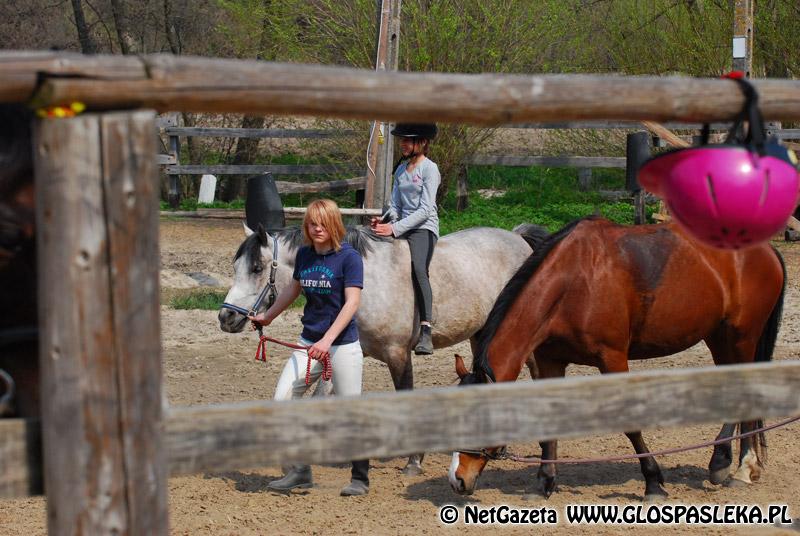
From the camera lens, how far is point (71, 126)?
6.56 feet

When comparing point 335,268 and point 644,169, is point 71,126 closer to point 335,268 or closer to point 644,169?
point 644,169

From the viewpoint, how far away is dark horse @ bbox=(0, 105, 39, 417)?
219 cm

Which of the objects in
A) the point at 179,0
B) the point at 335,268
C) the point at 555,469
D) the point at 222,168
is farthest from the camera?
the point at 179,0

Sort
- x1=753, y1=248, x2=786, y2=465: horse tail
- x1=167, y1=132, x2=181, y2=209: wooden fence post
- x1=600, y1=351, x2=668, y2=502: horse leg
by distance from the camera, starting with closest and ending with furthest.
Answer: x1=600, y1=351, x2=668, y2=502: horse leg
x1=753, y1=248, x2=786, y2=465: horse tail
x1=167, y1=132, x2=181, y2=209: wooden fence post

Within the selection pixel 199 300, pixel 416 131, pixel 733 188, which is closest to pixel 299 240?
pixel 416 131

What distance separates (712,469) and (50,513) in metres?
4.79

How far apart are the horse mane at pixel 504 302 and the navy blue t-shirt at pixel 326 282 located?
762 mm

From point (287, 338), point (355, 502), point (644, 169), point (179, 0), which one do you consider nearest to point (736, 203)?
point (644, 169)

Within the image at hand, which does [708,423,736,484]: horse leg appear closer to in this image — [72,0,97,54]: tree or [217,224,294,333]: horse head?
[217,224,294,333]: horse head

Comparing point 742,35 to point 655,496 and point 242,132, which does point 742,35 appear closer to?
point 242,132

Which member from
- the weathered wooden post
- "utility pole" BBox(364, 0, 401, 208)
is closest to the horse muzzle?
the weathered wooden post

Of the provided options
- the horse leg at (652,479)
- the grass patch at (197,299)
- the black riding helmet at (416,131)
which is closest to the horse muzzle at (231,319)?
the black riding helmet at (416,131)

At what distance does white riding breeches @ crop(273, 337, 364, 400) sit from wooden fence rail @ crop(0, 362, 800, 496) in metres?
3.23

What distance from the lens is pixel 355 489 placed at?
586cm
